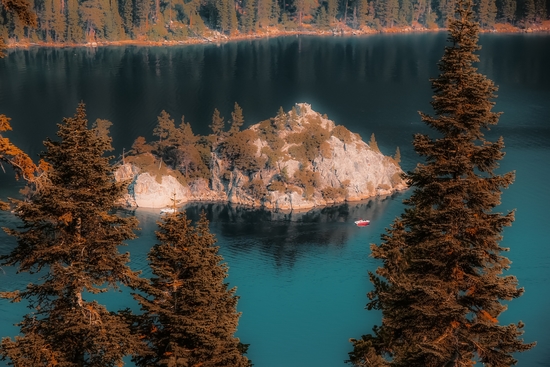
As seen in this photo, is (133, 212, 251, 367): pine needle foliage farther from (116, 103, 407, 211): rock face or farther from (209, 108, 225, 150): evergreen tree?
(209, 108, 225, 150): evergreen tree

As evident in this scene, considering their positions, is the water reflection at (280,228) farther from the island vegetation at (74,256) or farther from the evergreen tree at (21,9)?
the evergreen tree at (21,9)

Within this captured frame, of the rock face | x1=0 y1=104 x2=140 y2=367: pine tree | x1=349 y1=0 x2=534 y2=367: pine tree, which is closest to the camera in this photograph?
x1=349 y1=0 x2=534 y2=367: pine tree

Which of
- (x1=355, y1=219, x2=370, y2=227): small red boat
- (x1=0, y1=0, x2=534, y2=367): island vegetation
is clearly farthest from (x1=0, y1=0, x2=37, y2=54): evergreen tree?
(x1=355, y1=219, x2=370, y2=227): small red boat

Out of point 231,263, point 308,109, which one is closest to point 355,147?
point 308,109

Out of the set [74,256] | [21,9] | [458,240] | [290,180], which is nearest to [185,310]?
[74,256]

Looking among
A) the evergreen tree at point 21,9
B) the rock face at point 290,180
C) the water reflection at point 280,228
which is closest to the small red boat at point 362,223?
the water reflection at point 280,228

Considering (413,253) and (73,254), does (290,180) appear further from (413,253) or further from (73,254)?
(73,254)

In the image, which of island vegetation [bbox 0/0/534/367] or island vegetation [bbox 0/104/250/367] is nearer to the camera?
island vegetation [bbox 0/0/534/367]
